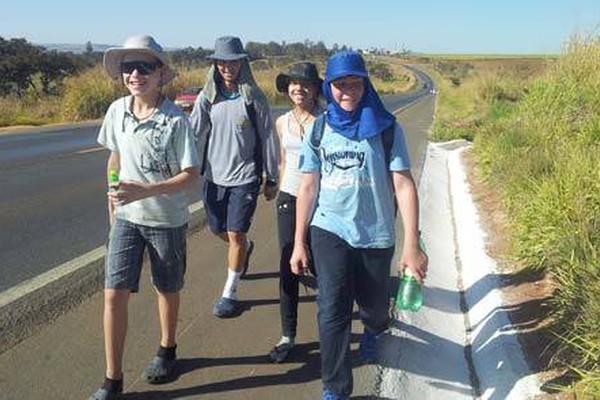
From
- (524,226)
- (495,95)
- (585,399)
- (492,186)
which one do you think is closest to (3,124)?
(495,95)

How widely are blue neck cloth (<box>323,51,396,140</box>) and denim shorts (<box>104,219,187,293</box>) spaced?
3.41ft

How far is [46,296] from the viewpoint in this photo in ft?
17.1

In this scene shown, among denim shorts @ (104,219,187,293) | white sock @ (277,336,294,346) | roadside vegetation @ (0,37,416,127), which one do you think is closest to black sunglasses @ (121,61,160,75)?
denim shorts @ (104,219,187,293)

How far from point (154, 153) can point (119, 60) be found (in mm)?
528

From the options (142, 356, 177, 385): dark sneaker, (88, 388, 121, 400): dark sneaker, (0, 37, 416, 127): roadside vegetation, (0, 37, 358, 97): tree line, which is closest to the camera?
(88, 388, 121, 400): dark sneaker

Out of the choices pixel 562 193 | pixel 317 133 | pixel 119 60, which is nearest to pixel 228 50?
pixel 119 60

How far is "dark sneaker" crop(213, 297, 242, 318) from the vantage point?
4.96 m

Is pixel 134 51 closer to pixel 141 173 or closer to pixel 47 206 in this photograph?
pixel 141 173

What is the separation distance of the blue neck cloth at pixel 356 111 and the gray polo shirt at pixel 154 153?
0.77m

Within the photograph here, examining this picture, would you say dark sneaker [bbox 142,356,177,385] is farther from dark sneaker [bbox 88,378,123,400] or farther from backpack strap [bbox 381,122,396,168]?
backpack strap [bbox 381,122,396,168]

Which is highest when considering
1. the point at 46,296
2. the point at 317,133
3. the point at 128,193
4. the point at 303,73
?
the point at 303,73

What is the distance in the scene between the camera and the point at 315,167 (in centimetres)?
372

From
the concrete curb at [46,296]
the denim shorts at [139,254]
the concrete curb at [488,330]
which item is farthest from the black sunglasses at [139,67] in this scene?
the concrete curb at [488,330]

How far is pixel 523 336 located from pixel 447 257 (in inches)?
86.8
